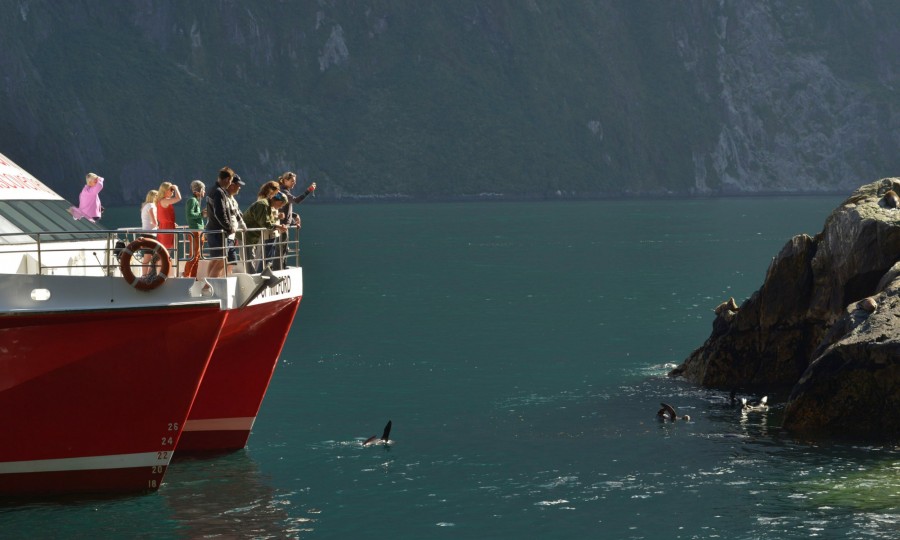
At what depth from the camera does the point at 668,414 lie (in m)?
33.4

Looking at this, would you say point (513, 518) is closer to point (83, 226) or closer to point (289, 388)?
point (83, 226)

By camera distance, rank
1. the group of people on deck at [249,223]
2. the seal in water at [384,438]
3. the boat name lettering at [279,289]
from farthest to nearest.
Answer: the seal in water at [384,438] < the boat name lettering at [279,289] < the group of people on deck at [249,223]

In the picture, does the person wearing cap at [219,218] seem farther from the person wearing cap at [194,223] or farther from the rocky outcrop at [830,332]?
the rocky outcrop at [830,332]

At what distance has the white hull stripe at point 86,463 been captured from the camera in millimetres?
23797

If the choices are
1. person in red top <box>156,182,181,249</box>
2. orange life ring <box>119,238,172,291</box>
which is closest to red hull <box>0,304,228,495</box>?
orange life ring <box>119,238,172,291</box>

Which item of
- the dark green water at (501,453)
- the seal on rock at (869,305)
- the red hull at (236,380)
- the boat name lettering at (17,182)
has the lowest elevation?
the dark green water at (501,453)

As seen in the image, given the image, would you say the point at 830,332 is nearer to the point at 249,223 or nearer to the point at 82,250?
the point at 249,223

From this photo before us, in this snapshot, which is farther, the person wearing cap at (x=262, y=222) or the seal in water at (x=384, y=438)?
the seal in water at (x=384, y=438)

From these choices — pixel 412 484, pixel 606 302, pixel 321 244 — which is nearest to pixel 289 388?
pixel 412 484

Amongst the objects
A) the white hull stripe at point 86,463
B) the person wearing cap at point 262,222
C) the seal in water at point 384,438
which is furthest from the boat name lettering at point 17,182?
the seal in water at point 384,438

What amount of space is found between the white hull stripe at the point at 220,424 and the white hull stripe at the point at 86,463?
12.8 ft

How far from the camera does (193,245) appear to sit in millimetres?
24438

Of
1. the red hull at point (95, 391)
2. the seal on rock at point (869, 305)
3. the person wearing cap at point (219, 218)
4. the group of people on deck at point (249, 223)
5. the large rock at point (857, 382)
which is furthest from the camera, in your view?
the seal on rock at point (869, 305)

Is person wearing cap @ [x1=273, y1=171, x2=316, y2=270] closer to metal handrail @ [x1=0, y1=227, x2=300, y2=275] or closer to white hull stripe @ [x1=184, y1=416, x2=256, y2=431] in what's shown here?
metal handrail @ [x1=0, y1=227, x2=300, y2=275]
